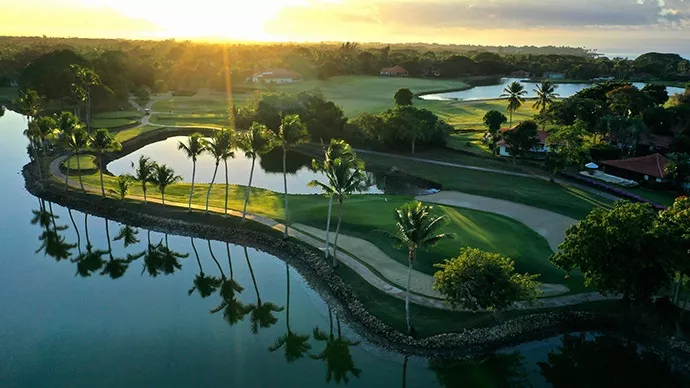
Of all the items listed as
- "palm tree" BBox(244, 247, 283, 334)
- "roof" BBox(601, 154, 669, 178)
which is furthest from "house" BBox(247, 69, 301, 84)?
"palm tree" BBox(244, 247, 283, 334)

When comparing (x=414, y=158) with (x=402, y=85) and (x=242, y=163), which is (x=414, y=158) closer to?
(x=242, y=163)

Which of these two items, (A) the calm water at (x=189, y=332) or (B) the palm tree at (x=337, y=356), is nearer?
(A) the calm water at (x=189, y=332)

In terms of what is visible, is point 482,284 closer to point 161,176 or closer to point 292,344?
point 292,344

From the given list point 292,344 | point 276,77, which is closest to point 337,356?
point 292,344

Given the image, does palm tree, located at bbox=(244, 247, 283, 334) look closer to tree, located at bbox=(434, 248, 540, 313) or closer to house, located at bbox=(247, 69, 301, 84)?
tree, located at bbox=(434, 248, 540, 313)

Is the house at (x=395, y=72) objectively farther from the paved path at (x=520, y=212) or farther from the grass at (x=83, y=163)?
the paved path at (x=520, y=212)

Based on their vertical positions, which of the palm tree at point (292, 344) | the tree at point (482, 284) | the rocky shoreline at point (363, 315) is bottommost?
the palm tree at point (292, 344)

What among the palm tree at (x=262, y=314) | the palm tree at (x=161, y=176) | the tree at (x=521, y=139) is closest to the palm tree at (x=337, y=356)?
the palm tree at (x=262, y=314)
